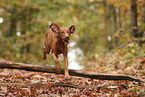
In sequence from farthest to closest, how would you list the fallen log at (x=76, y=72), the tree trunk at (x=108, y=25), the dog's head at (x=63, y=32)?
the tree trunk at (x=108, y=25)
the fallen log at (x=76, y=72)
the dog's head at (x=63, y=32)

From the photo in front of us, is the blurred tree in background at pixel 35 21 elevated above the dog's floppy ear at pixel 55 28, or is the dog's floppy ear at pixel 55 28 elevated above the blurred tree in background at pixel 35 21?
the blurred tree in background at pixel 35 21

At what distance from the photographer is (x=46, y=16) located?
17.6 m

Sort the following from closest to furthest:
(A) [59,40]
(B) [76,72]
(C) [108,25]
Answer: (A) [59,40], (B) [76,72], (C) [108,25]

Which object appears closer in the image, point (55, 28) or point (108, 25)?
point (55, 28)

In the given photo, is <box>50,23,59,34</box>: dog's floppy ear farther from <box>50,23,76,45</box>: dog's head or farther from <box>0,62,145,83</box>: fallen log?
<box>0,62,145,83</box>: fallen log

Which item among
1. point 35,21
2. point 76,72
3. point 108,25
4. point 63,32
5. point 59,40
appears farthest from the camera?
point 35,21

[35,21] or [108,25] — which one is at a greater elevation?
[35,21]

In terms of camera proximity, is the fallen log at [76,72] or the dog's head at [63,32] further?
the fallen log at [76,72]

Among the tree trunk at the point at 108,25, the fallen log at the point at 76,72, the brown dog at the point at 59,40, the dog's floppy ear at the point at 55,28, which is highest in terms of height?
the tree trunk at the point at 108,25

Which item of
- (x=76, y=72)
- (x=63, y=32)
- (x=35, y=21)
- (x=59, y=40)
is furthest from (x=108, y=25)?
(x=63, y=32)

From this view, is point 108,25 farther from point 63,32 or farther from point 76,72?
point 63,32

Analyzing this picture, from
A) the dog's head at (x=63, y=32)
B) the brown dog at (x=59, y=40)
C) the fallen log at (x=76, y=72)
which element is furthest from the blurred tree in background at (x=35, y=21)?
the dog's head at (x=63, y=32)

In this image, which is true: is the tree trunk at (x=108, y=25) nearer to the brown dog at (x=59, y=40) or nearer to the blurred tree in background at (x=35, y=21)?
the blurred tree in background at (x=35, y=21)

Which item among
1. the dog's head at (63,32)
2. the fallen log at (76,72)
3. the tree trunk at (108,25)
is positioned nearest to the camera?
the dog's head at (63,32)
